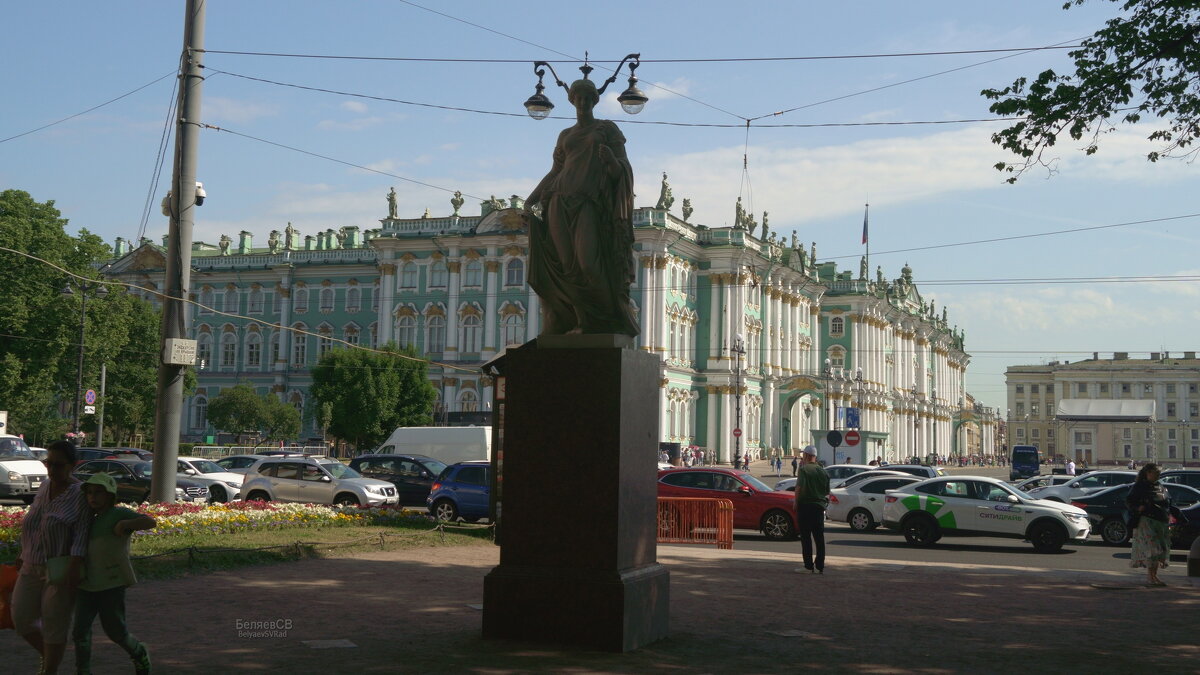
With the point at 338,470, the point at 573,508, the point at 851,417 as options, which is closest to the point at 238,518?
the point at 338,470

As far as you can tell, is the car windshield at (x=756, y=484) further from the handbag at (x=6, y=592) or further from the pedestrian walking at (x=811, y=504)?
the handbag at (x=6, y=592)

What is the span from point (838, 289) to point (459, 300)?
3830 centimetres

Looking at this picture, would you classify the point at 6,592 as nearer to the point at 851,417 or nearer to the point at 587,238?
the point at 587,238

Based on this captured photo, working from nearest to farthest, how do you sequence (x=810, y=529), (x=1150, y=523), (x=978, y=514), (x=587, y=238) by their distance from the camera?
(x=587, y=238), (x=1150, y=523), (x=810, y=529), (x=978, y=514)

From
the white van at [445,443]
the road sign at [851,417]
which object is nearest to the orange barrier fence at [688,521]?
the white van at [445,443]

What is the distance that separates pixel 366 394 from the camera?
62.6 metres

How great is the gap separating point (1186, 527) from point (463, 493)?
15144 mm

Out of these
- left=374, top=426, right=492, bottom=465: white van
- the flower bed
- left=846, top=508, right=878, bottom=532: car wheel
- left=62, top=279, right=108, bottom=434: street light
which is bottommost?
left=846, top=508, right=878, bottom=532: car wheel

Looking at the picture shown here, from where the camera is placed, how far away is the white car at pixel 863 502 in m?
26.5

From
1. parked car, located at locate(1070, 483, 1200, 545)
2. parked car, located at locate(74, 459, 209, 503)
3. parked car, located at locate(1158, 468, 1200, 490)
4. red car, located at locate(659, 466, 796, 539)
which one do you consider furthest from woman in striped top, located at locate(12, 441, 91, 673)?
parked car, located at locate(1158, 468, 1200, 490)

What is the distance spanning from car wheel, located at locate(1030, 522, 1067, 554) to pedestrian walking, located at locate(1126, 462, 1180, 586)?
20.7ft

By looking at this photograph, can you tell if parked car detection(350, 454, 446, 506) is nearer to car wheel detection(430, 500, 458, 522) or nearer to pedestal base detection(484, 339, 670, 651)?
car wheel detection(430, 500, 458, 522)

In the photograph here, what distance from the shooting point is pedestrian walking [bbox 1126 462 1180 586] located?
15.2 m

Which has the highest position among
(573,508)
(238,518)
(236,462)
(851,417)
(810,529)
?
(851,417)
